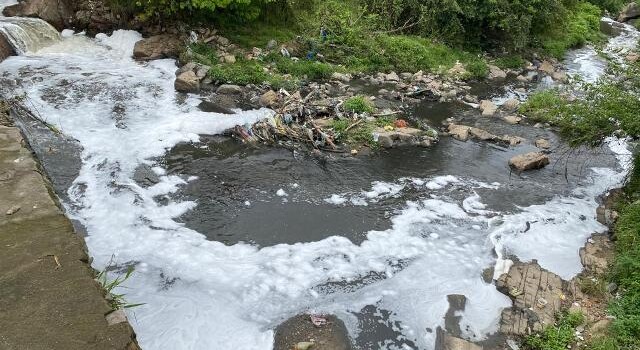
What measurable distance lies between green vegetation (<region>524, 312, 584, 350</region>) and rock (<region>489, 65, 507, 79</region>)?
12080 mm

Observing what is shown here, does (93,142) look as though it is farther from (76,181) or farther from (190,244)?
(190,244)

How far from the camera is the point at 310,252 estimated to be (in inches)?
279

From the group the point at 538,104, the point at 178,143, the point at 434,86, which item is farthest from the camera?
the point at 434,86

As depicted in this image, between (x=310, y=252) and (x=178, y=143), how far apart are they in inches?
171

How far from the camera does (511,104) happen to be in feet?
45.2

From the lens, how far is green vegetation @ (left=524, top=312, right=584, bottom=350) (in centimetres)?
556

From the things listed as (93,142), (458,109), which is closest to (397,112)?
(458,109)

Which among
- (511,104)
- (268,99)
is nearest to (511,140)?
(511,104)

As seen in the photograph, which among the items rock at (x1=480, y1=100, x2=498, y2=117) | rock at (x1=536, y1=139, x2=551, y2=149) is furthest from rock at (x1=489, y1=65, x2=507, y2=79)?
rock at (x1=536, y1=139, x2=551, y2=149)

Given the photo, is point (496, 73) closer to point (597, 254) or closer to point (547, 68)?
point (547, 68)

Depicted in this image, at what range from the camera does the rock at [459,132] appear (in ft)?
37.9

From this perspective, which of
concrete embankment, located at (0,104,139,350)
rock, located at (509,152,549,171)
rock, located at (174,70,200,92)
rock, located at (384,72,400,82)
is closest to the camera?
concrete embankment, located at (0,104,139,350)

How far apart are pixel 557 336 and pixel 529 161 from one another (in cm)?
525

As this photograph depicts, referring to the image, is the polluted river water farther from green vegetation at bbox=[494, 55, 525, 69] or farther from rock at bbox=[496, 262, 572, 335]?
green vegetation at bbox=[494, 55, 525, 69]
